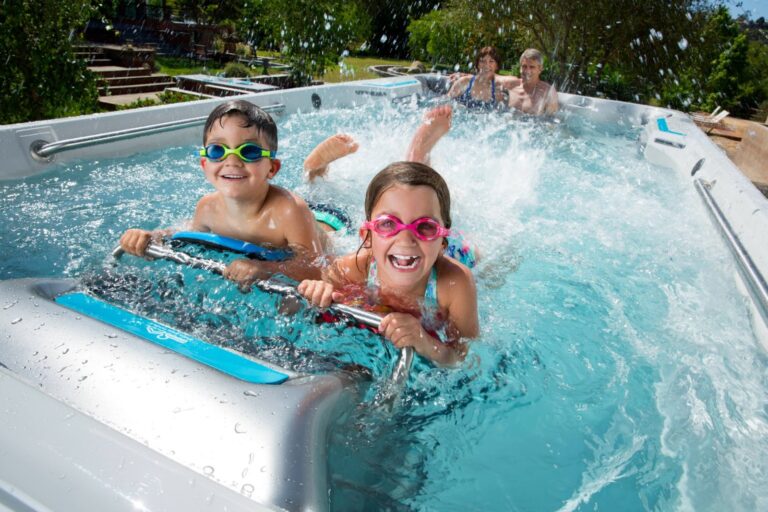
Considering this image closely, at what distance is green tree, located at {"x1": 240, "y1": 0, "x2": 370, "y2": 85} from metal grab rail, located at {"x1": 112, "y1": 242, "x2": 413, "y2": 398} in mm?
8609

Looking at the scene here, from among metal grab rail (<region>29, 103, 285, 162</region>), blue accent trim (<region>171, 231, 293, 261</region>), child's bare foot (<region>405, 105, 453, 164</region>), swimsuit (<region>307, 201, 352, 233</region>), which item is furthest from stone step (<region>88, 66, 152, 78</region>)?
blue accent trim (<region>171, 231, 293, 261</region>)

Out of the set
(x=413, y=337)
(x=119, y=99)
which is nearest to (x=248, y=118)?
(x=413, y=337)

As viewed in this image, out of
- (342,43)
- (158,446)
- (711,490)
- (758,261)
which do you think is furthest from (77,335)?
(342,43)

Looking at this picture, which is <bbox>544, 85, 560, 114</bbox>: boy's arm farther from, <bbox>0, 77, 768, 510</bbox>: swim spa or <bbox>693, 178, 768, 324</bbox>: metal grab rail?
<bbox>693, 178, 768, 324</bbox>: metal grab rail

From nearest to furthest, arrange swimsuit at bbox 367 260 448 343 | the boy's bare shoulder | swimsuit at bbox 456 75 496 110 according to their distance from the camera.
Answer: swimsuit at bbox 367 260 448 343, the boy's bare shoulder, swimsuit at bbox 456 75 496 110

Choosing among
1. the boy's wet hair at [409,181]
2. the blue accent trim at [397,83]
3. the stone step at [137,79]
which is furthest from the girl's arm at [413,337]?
the stone step at [137,79]

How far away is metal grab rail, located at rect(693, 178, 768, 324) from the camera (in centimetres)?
281

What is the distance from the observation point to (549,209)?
4.40 m

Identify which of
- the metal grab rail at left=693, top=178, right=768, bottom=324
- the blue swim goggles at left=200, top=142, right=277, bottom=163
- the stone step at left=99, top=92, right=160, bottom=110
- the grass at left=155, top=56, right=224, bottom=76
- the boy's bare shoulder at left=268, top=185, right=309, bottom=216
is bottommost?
the grass at left=155, top=56, right=224, bottom=76

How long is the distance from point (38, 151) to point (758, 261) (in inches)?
172

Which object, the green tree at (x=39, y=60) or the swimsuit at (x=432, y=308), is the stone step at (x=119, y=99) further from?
the swimsuit at (x=432, y=308)

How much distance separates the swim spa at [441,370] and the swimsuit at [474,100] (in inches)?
95.1

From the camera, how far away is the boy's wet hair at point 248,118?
7.69 ft

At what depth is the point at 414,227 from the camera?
186 cm
